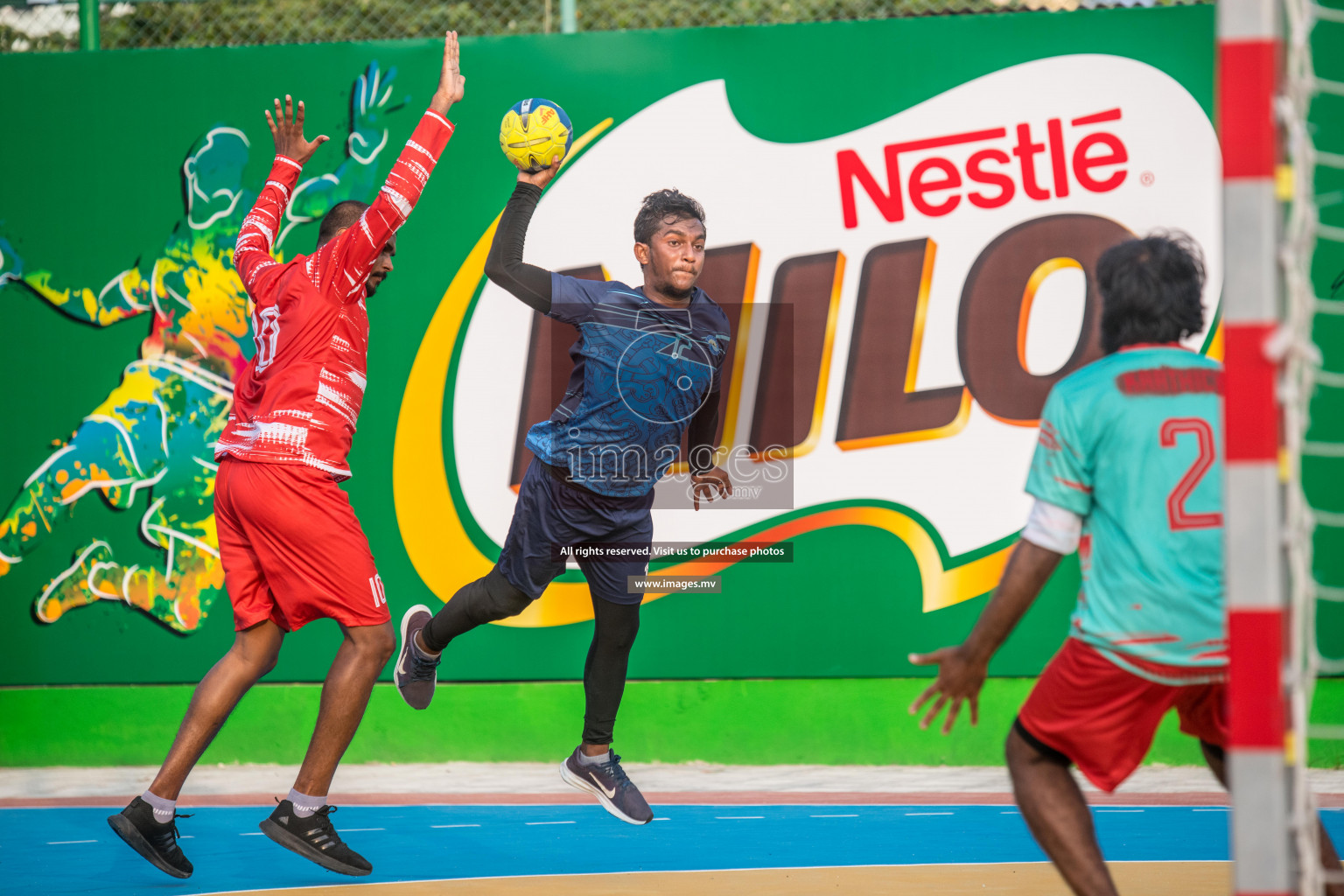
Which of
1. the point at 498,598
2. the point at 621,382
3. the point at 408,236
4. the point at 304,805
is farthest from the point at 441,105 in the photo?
the point at 304,805

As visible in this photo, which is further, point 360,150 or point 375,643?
point 360,150

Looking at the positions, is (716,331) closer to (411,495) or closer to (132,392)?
(411,495)

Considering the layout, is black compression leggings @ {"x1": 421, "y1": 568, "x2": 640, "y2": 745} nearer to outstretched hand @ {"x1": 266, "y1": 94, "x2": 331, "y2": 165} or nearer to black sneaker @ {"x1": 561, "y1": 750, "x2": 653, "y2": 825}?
black sneaker @ {"x1": 561, "y1": 750, "x2": 653, "y2": 825}

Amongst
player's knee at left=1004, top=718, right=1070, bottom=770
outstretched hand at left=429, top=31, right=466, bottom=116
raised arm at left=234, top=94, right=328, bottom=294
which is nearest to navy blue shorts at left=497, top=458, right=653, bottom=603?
raised arm at left=234, top=94, right=328, bottom=294

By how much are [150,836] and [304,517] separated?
47.6 inches

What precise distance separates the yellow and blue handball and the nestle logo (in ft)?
5.95

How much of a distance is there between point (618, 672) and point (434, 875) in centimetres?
114

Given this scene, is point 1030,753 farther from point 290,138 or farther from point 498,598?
point 290,138

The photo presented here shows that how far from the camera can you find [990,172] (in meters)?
6.30

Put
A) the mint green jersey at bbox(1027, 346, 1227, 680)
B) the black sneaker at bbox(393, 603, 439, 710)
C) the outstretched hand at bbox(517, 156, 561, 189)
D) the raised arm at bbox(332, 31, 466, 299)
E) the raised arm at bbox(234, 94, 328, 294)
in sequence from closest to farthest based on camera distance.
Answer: the mint green jersey at bbox(1027, 346, 1227, 680) → the raised arm at bbox(332, 31, 466, 299) → the raised arm at bbox(234, 94, 328, 294) → the outstretched hand at bbox(517, 156, 561, 189) → the black sneaker at bbox(393, 603, 439, 710)

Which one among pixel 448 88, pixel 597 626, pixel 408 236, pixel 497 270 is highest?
pixel 448 88

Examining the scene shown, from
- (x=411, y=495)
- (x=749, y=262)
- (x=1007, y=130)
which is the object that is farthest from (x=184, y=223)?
(x=1007, y=130)

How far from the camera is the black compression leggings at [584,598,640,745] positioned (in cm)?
520

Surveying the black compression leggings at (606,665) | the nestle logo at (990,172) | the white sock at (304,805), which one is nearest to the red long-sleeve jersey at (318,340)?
the white sock at (304,805)
